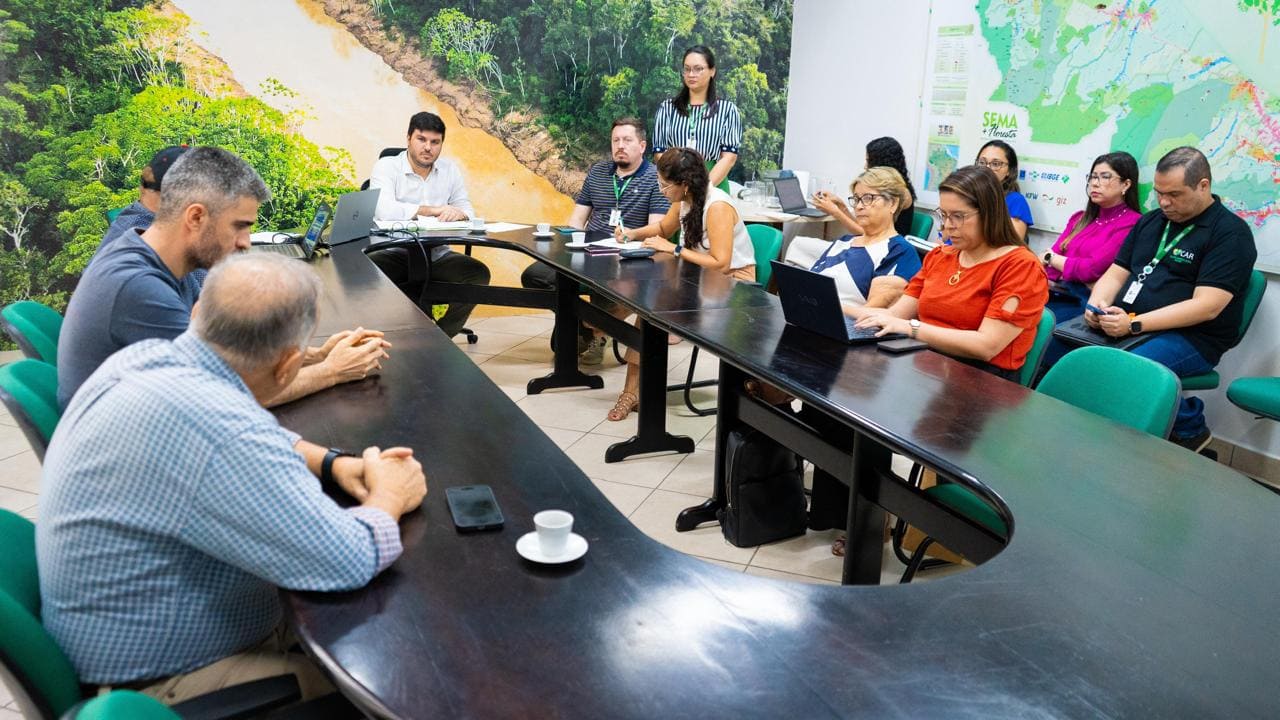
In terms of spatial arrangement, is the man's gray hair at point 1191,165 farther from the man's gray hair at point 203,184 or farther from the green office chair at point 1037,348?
the man's gray hair at point 203,184

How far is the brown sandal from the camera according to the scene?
169 inches

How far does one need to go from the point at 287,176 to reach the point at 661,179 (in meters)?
2.72

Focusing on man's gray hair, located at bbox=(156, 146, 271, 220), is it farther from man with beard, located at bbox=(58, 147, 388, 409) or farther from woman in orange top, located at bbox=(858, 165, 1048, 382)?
woman in orange top, located at bbox=(858, 165, 1048, 382)

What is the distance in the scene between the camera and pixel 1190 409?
3.56m

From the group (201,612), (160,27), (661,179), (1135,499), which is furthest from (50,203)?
(1135,499)

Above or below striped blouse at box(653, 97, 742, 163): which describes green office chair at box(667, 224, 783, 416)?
below

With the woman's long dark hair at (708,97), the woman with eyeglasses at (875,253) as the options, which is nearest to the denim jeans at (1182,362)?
the woman with eyeglasses at (875,253)

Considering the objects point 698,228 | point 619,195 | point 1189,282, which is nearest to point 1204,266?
point 1189,282

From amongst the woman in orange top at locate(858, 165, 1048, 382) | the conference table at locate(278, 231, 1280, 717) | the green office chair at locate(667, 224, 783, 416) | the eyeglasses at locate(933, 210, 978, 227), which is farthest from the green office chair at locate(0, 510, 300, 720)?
the green office chair at locate(667, 224, 783, 416)

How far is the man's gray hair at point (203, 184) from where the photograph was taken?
7.04 ft

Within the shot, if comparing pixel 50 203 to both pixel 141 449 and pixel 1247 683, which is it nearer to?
pixel 141 449

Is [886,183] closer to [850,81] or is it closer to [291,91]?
[850,81]

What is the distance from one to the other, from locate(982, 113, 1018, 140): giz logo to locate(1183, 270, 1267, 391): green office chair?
150 cm

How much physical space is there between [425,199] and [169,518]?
4004mm
